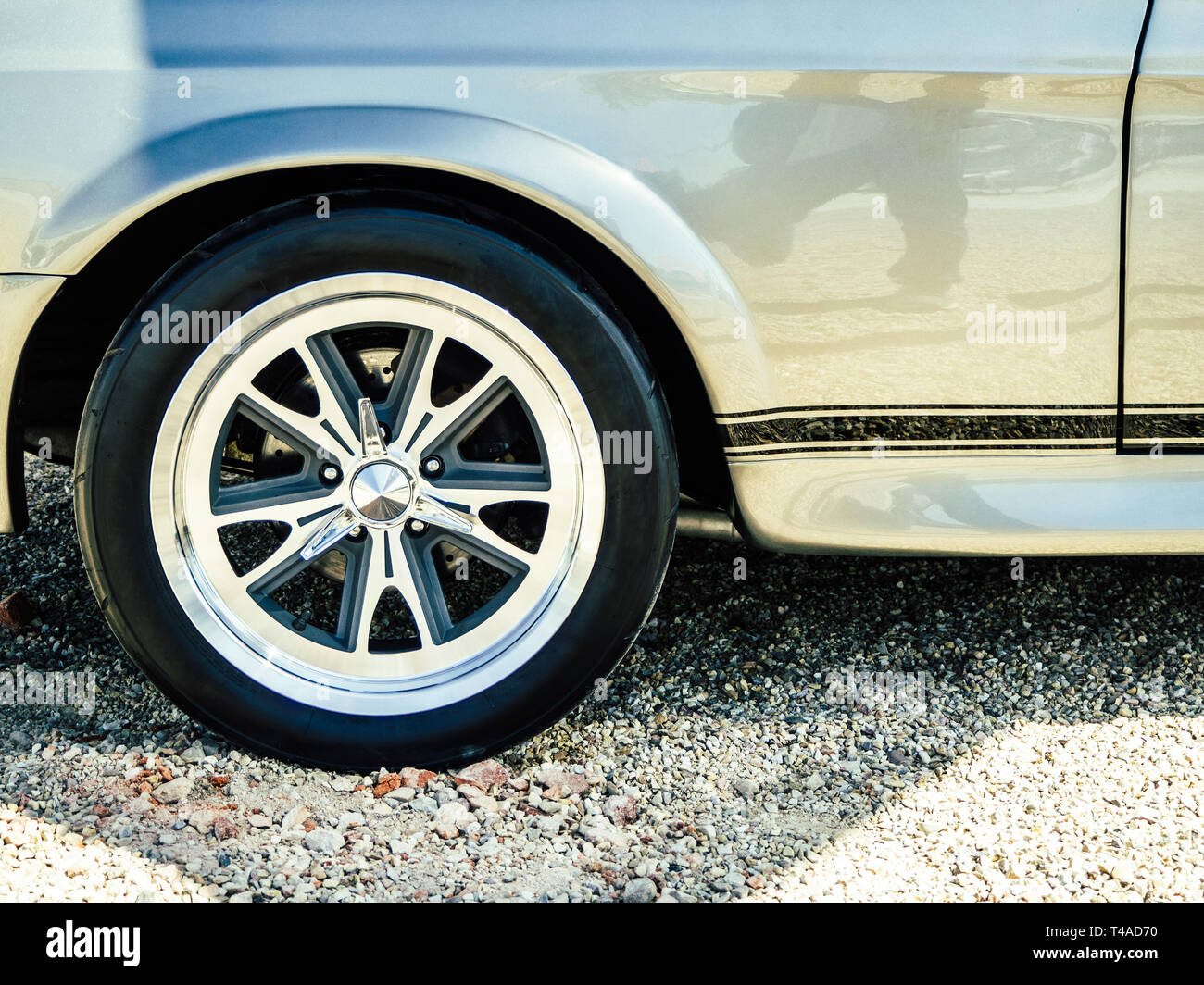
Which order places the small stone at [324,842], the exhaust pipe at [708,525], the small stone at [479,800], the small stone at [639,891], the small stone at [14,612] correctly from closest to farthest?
the small stone at [639,891], the small stone at [324,842], the small stone at [479,800], the exhaust pipe at [708,525], the small stone at [14,612]

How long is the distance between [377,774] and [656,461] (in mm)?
736

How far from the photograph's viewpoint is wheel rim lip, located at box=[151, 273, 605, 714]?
5.98 ft

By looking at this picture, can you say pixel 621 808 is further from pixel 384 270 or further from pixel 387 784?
pixel 384 270

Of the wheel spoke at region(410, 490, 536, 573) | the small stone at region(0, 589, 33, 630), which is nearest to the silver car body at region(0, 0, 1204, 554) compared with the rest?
the wheel spoke at region(410, 490, 536, 573)

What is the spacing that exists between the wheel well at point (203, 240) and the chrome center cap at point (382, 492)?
477 millimetres

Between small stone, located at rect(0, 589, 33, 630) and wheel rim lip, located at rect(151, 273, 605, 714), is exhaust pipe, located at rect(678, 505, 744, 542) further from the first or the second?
small stone, located at rect(0, 589, 33, 630)

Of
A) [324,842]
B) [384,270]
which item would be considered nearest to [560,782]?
[324,842]

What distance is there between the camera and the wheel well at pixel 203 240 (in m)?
1.84

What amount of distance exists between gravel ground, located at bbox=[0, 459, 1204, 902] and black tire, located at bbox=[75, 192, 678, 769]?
0.11 metres

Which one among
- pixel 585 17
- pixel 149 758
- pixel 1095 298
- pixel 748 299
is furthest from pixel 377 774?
pixel 1095 298

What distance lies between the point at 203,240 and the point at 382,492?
1.78ft

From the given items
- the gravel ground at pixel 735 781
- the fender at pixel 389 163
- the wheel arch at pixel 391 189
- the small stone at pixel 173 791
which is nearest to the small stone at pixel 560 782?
the gravel ground at pixel 735 781

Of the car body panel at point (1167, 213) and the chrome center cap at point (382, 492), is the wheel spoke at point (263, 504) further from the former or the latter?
the car body panel at point (1167, 213)
